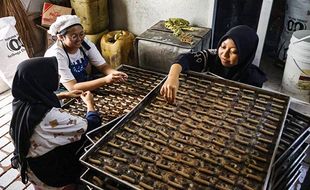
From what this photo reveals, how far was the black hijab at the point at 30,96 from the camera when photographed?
1.42m

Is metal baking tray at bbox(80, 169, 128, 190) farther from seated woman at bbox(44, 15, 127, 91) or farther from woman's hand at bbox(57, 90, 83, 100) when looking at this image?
seated woman at bbox(44, 15, 127, 91)

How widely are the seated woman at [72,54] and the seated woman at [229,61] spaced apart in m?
0.60

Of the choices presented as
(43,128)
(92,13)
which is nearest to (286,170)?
(43,128)

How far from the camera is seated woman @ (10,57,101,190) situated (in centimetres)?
143

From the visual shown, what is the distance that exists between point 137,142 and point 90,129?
1.43ft

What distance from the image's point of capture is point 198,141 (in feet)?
4.44

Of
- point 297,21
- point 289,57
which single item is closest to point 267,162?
point 289,57

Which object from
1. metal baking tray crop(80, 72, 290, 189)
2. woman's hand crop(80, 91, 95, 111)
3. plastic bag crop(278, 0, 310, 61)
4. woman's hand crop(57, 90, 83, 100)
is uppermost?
plastic bag crop(278, 0, 310, 61)

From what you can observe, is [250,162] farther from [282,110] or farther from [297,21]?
[297,21]

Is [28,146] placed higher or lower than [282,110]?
lower

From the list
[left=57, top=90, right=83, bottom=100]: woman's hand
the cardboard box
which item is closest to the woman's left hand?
[left=57, top=90, right=83, bottom=100]: woman's hand

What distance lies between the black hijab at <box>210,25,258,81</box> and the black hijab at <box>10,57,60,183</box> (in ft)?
3.77

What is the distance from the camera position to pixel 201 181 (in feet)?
3.74

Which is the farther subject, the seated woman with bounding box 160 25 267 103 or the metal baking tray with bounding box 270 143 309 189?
the seated woman with bounding box 160 25 267 103
